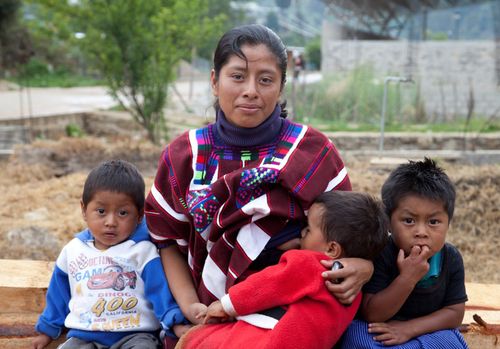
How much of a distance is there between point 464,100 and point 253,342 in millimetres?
11730

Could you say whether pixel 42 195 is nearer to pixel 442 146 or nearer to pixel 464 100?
pixel 442 146

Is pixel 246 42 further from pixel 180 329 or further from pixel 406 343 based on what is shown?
pixel 406 343

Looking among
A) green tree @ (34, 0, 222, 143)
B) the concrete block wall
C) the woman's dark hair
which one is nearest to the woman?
the woman's dark hair

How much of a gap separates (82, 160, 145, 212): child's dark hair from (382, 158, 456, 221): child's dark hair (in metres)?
0.99

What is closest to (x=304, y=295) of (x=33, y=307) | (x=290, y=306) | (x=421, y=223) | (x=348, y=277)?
(x=290, y=306)

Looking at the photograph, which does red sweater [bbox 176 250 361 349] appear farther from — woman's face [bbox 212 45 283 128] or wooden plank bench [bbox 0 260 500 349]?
wooden plank bench [bbox 0 260 500 349]

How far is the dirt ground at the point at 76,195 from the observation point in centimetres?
401

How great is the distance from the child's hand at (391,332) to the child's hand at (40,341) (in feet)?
4.30

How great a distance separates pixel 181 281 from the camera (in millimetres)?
1895

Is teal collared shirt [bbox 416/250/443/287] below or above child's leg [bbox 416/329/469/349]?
above

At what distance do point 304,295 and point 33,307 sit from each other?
1.45 metres

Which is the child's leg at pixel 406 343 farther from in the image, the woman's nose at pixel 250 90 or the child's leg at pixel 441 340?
the woman's nose at pixel 250 90

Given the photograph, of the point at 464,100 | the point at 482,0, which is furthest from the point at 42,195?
the point at 482,0

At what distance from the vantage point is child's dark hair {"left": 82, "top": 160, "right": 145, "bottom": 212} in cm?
195
